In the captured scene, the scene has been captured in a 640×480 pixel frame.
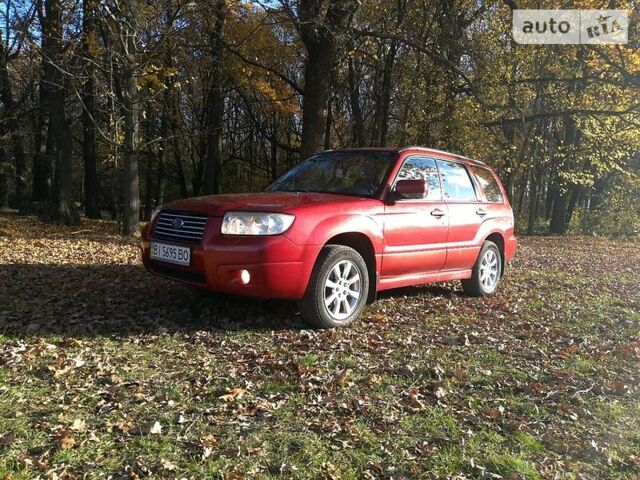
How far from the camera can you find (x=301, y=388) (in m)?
3.72

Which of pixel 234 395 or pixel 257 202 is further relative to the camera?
pixel 257 202

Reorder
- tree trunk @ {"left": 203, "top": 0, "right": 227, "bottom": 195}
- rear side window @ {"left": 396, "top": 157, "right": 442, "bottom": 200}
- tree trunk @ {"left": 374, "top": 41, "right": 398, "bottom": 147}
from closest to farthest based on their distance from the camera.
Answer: rear side window @ {"left": 396, "top": 157, "right": 442, "bottom": 200}, tree trunk @ {"left": 203, "top": 0, "right": 227, "bottom": 195}, tree trunk @ {"left": 374, "top": 41, "right": 398, "bottom": 147}

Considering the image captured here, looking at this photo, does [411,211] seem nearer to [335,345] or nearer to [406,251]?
[406,251]

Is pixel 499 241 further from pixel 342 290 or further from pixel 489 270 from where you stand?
pixel 342 290

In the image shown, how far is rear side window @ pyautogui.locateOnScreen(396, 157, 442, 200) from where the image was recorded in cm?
608

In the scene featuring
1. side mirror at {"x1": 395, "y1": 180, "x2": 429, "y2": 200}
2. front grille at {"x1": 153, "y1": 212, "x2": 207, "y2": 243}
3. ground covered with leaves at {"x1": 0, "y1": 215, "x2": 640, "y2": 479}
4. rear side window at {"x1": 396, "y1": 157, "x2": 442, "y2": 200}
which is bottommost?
ground covered with leaves at {"x1": 0, "y1": 215, "x2": 640, "y2": 479}

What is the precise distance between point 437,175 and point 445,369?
2937 millimetres

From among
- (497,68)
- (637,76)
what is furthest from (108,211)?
(637,76)

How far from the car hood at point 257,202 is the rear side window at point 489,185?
2702 mm

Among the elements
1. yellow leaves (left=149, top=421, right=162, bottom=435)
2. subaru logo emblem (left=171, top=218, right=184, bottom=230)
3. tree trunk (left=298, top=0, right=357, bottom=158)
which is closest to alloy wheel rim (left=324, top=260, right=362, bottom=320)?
subaru logo emblem (left=171, top=218, right=184, bottom=230)

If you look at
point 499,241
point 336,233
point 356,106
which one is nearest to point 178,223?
point 336,233

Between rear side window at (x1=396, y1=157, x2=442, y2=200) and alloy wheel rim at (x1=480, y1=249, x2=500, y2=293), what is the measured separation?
4.75 ft

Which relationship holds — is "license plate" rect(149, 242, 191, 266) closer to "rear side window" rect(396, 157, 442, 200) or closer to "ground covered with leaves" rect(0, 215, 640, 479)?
"ground covered with leaves" rect(0, 215, 640, 479)

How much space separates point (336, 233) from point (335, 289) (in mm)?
541
